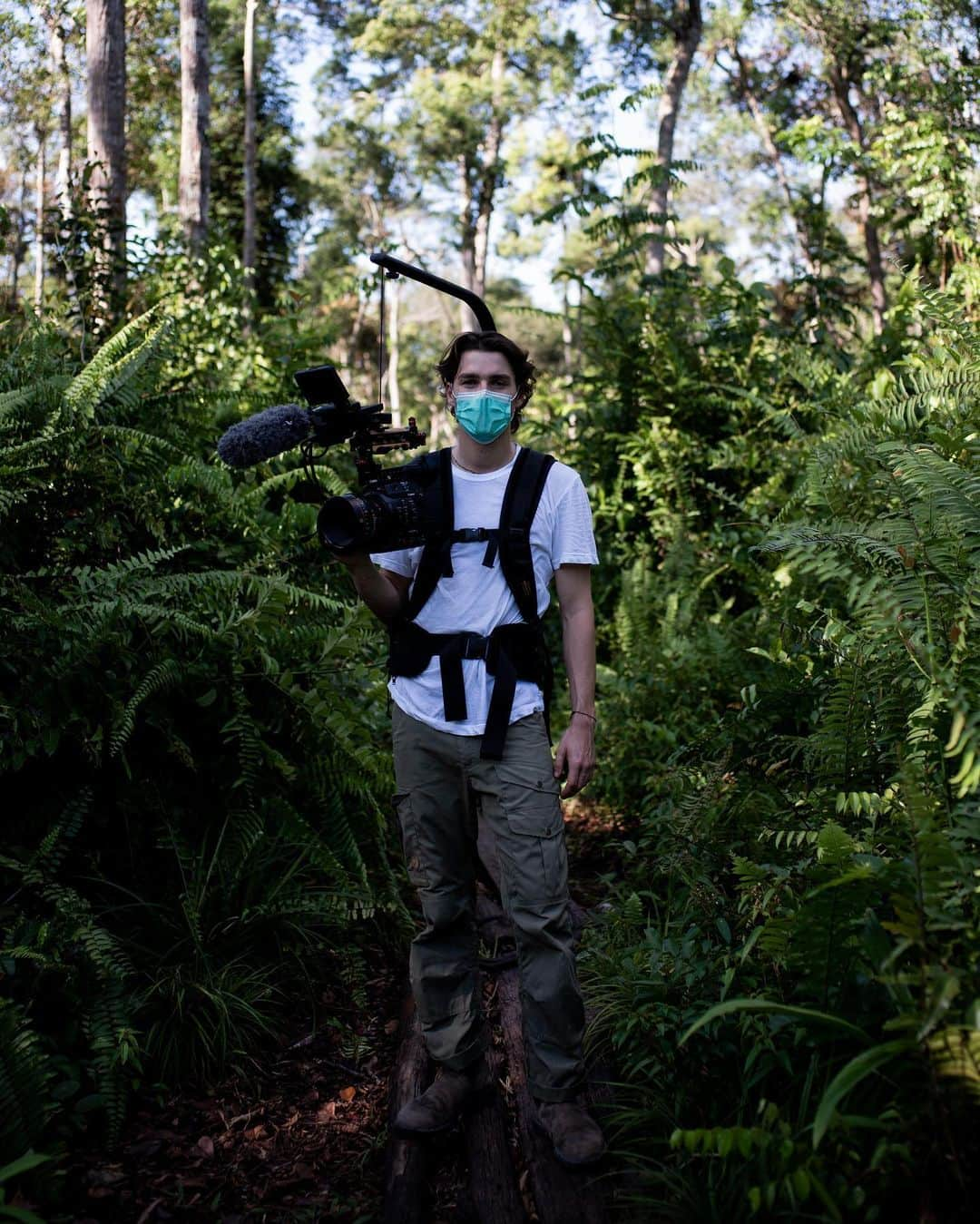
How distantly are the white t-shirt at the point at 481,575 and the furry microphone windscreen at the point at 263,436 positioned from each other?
2.01 feet

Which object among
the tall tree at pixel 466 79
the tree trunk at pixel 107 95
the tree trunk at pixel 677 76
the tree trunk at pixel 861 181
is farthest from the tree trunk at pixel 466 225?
the tree trunk at pixel 107 95

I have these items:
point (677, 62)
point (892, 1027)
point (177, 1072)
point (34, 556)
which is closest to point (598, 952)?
point (177, 1072)

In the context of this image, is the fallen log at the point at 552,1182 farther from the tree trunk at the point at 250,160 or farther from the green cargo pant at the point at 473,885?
the tree trunk at the point at 250,160

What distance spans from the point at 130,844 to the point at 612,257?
7.95m

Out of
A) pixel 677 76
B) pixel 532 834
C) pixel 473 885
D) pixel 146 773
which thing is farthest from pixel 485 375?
pixel 677 76

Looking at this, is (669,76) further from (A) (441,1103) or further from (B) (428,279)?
(A) (441,1103)

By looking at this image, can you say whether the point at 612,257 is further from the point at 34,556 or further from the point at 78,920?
the point at 78,920

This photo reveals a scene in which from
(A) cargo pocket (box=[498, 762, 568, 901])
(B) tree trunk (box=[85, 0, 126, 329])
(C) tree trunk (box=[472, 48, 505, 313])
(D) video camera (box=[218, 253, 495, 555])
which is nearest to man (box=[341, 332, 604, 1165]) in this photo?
(A) cargo pocket (box=[498, 762, 568, 901])

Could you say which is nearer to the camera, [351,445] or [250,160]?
[351,445]

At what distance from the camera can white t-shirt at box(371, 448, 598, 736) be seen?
135 inches

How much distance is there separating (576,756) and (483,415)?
47.0 inches

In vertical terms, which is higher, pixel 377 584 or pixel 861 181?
pixel 861 181

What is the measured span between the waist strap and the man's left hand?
20cm

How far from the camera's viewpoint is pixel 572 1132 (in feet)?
10.6
